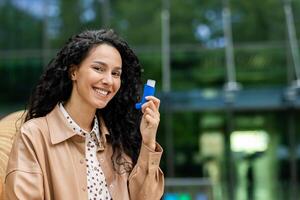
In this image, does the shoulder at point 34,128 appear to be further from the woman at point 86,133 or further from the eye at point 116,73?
the eye at point 116,73

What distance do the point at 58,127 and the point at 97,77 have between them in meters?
0.23

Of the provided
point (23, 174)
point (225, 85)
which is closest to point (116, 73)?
point (23, 174)

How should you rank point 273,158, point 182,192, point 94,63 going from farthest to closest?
point 273,158 < point 182,192 < point 94,63

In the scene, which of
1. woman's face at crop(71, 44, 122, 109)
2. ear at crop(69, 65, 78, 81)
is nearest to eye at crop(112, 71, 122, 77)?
woman's face at crop(71, 44, 122, 109)

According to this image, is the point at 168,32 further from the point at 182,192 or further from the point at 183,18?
the point at 182,192

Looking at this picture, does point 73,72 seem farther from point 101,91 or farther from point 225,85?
point 225,85

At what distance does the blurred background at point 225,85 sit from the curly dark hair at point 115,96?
9.33 metres

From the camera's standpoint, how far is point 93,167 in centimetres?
219

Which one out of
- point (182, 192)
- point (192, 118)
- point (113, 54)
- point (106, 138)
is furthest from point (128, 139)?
point (192, 118)

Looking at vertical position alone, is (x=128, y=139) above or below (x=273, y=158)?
above

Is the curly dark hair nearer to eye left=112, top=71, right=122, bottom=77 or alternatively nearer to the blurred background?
eye left=112, top=71, right=122, bottom=77

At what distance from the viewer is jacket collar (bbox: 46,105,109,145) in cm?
210

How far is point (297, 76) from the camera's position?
11695mm

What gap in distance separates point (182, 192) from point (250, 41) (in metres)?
5.06
